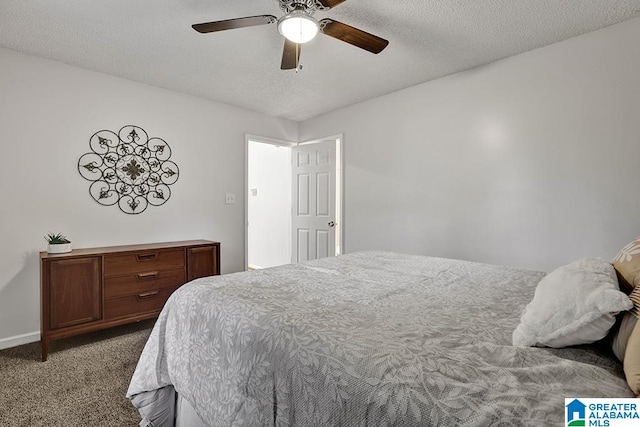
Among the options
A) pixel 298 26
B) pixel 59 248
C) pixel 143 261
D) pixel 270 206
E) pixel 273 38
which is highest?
pixel 273 38

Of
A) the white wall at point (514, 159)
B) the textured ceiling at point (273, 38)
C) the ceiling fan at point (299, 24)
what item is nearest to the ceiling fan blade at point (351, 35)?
the ceiling fan at point (299, 24)

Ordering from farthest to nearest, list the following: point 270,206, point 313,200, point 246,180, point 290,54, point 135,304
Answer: point 270,206, point 313,200, point 246,180, point 135,304, point 290,54

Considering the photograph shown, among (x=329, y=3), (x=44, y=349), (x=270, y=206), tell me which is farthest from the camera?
(x=270, y=206)

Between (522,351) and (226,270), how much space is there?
360 centimetres

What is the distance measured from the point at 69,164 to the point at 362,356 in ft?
10.7

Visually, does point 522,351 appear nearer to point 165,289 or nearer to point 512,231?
point 512,231

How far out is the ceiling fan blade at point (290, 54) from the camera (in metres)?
2.04

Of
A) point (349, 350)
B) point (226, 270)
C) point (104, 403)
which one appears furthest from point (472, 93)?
point (104, 403)

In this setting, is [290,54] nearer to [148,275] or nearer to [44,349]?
[148,275]

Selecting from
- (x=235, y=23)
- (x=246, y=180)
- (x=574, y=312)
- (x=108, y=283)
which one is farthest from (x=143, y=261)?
(x=574, y=312)

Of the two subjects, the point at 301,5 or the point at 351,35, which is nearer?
the point at 301,5

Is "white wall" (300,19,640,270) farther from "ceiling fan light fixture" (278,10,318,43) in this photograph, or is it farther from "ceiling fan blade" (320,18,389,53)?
"ceiling fan light fixture" (278,10,318,43)

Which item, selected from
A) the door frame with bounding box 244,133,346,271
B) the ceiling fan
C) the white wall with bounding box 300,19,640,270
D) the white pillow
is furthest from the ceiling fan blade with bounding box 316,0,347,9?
the door frame with bounding box 244,133,346,271

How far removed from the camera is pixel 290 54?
83.6 inches
